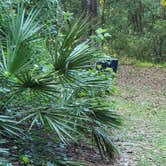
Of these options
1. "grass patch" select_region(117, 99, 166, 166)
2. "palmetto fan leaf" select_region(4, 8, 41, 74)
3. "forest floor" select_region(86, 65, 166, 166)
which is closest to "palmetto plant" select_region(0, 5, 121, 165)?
"palmetto fan leaf" select_region(4, 8, 41, 74)

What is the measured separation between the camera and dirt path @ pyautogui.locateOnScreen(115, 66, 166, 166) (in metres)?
6.18

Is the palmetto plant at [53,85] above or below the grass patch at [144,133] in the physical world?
above

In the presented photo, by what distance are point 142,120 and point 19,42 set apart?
4466 mm

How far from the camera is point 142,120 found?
8805mm

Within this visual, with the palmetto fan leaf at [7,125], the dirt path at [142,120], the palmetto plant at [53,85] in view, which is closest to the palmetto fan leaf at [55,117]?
the palmetto plant at [53,85]

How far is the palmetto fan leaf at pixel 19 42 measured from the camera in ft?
15.2

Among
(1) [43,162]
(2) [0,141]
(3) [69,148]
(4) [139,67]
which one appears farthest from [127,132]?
(4) [139,67]

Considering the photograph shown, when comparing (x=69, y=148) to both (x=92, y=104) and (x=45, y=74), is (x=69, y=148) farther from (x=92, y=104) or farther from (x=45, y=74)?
(x=45, y=74)

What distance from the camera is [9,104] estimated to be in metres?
4.82

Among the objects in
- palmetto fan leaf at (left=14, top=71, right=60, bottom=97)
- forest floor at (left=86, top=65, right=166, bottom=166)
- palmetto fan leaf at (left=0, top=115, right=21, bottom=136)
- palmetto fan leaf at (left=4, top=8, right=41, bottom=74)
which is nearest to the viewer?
palmetto fan leaf at (left=0, top=115, right=21, bottom=136)

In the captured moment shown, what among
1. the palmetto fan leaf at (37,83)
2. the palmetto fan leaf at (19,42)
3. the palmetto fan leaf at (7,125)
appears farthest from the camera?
the palmetto fan leaf at (19,42)

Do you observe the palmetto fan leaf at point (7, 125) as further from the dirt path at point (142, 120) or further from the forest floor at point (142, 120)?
the dirt path at point (142, 120)

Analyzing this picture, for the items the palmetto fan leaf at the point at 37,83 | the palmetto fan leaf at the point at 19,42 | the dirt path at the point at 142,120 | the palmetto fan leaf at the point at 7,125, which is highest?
the palmetto fan leaf at the point at 19,42

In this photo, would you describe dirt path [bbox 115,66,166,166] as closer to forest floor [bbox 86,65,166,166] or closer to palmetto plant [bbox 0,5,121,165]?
forest floor [bbox 86,65,166,166]
